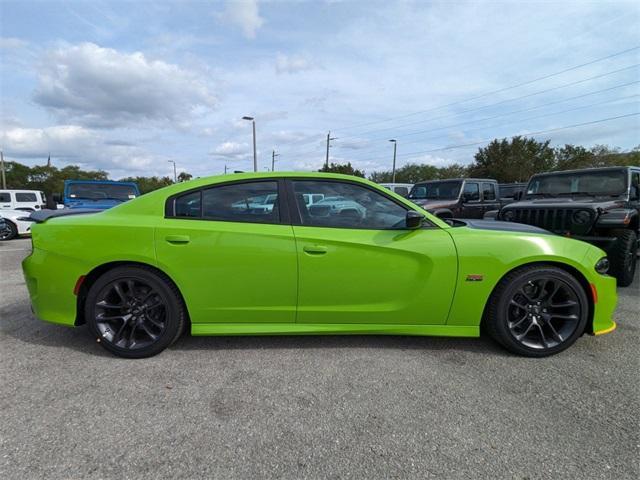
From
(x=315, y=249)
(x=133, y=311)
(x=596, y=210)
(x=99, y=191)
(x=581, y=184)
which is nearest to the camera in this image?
(x=315, y=249)

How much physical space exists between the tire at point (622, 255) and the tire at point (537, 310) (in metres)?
2.59

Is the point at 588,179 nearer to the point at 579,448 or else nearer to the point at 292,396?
the point at 579,448

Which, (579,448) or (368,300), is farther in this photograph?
(368,300)

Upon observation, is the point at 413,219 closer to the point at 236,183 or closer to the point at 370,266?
the point at 370,266

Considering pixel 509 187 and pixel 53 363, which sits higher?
pixel 509 187

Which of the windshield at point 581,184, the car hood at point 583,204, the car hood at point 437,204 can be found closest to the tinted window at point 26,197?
the car hood at point 437,204

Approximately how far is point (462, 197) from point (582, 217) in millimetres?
4640

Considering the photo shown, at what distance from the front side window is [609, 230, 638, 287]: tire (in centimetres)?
461

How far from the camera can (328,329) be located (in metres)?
2.77

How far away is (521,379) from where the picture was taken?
2.46 meters

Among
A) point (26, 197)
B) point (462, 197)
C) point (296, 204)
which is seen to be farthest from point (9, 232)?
point (462, 197)

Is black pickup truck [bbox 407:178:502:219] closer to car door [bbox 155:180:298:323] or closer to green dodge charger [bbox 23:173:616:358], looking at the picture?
green dodge charger [bbox 23:173:616:358]

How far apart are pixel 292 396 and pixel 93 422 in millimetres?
1146

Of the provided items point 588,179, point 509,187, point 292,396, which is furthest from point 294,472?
point 509,187
